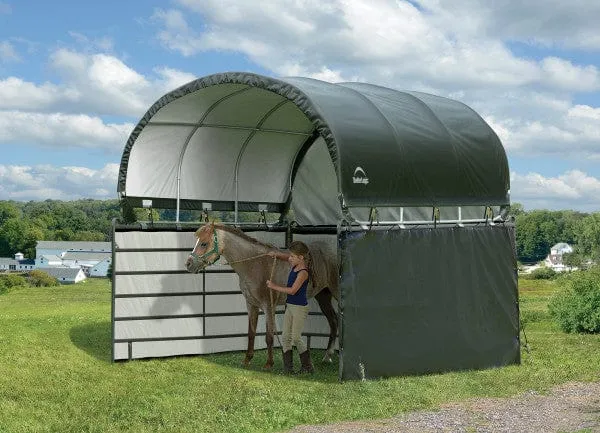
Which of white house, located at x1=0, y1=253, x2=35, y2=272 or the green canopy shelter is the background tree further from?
the green canopy shelter

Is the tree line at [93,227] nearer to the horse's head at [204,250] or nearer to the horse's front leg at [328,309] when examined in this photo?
the horse's front leg at [328,309]

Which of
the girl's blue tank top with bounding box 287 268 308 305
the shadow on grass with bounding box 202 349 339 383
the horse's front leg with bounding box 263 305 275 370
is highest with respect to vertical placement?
the girl's blue tank top with bounding box 287 268 308 305

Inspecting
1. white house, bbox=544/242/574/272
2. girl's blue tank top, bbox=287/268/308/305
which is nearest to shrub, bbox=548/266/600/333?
girl's blue tank top, bbox=287/268/308/305

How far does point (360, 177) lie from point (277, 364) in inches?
158

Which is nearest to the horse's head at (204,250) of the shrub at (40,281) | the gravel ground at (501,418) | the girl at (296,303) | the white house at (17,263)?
the girl at (296,303)

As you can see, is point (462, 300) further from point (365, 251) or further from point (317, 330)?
point (317, 330)

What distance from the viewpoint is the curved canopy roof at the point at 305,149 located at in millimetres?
13484

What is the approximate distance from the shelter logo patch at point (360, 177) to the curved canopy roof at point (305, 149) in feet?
0.06

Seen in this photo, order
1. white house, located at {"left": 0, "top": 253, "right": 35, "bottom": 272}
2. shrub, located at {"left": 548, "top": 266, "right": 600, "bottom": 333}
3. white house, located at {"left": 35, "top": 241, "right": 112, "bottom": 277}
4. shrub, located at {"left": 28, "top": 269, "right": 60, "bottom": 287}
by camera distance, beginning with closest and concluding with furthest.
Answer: shrub, located at {"left": 548, "top": 266, "right": 600, "bottom": 333} < shrub, located at {"left": 28, "top": 269, "right": 60, "bottom": 287} < white house, located at {"left": 0, "top": 253, "right": 35, "bottom": 272} < white house, located at {"left": 35, "top": 241, "right": 112, "bottom": 277}

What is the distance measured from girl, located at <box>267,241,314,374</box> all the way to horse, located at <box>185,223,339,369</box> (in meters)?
0.53

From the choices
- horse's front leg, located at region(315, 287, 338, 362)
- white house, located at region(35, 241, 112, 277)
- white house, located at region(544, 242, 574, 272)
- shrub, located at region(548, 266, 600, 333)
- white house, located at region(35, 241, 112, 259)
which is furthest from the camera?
white house, located at region(544, 242, 574, 272)

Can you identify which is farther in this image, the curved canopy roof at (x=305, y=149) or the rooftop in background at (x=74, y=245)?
the rooftop in background at (x=74, y=245)

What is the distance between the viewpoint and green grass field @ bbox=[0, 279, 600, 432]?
10812 millimetres

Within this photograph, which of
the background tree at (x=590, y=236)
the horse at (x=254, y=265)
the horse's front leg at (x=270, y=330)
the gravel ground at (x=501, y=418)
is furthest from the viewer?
the background tree at (x=590, y=236)
